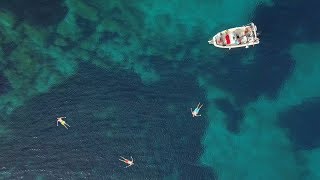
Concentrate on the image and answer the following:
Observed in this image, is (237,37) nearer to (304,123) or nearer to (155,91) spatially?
(155,91)

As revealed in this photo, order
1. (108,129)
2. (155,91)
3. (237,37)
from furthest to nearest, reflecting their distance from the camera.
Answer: (237,37)
(155,91)
(108,129)

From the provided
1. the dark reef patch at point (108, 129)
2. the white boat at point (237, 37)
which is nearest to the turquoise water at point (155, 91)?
the dark reef patch at point (108, 129)

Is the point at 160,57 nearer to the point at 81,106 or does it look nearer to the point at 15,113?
the point at 81,106

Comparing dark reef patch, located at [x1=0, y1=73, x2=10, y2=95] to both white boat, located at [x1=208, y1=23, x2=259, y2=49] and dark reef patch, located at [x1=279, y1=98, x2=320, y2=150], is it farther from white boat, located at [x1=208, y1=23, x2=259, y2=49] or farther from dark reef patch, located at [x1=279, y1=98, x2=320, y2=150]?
dark reef patch, located at [x1=279, y1=98, x2=320, y2=150]

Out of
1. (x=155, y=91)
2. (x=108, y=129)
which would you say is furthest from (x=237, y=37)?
(x=108, y=129)

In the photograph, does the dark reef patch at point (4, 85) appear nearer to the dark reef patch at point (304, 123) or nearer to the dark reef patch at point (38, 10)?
the dark reef patch at point (38, 10)

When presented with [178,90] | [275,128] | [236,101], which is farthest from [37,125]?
[275,128]
